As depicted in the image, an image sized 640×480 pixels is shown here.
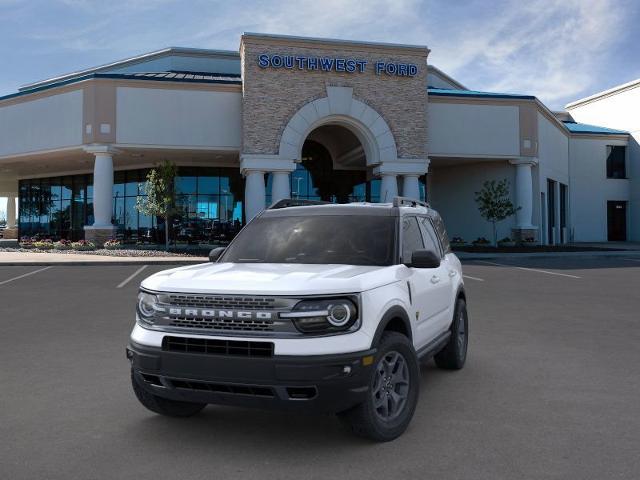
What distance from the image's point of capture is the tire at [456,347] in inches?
247

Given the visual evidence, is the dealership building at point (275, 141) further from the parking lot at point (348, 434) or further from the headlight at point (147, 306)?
the headlight at point (147, 306)

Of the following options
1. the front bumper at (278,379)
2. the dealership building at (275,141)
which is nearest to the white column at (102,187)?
the dealership building at (275,141)

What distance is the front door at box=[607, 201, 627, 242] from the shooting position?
44.2 metres

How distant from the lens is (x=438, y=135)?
104 ft

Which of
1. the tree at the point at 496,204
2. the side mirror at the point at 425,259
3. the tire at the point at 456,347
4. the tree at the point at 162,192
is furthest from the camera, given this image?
the tree at the point at 496,204

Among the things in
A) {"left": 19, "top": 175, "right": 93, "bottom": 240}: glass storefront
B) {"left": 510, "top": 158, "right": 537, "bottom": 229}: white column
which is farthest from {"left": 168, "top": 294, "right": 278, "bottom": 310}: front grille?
{"left": 19, "top": 175, "right": 93, "bottom": 240}: glass storefront

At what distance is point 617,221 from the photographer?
146 feet

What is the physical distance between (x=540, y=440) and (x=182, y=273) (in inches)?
115

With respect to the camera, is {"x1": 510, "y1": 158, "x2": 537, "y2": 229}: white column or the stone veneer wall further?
{"x1": 510, "y1": 158, "x2": 537, "y2": 229}: white column

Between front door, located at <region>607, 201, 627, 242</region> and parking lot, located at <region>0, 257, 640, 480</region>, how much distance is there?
129ft

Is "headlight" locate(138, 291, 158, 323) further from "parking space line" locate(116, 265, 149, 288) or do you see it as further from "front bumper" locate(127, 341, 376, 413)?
"parking space line" locate(116, 265, 149, 288)

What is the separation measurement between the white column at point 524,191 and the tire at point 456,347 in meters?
28.0

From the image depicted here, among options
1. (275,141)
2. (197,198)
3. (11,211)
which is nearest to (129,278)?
(275,141)

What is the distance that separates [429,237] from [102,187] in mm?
26345
